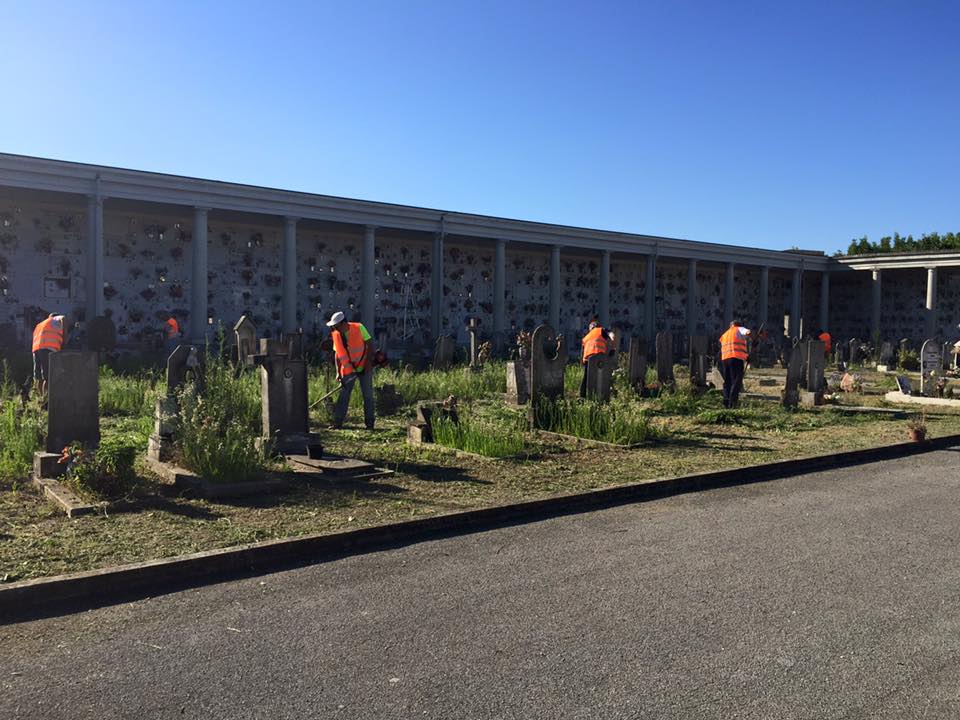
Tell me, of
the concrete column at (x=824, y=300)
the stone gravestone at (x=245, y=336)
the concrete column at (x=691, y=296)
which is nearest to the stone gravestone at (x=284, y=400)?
the stone gravestone at (x=245, y=336)

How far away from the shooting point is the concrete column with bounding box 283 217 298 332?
80.5ft

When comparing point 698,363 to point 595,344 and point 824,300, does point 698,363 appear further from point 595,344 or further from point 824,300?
point 824,300

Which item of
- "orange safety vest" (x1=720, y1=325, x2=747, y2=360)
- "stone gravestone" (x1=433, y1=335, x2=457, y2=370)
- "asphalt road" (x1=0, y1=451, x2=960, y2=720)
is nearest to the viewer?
"asphalt road" (x1=0, y1=451, x2=960, y2=720)

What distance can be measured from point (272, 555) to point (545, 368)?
733 centimetres

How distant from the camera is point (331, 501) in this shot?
7172 millimetres

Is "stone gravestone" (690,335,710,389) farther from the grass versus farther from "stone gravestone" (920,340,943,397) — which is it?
the grass

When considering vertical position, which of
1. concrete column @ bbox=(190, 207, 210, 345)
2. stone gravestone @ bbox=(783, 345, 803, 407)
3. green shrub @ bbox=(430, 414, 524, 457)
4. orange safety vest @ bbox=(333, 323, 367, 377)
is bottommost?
green shrub @ bbox=(430, 414, 524, 457)

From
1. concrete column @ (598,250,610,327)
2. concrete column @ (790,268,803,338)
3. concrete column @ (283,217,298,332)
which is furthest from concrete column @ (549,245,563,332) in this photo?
concrete column @ (790,268,803,338)

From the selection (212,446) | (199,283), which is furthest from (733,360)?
(199,283)

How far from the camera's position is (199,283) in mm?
22844

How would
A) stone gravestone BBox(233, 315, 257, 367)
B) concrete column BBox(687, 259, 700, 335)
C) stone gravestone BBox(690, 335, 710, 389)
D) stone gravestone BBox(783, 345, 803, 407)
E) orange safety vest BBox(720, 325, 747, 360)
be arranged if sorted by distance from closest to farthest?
orange safety vest BBox(720, 325, 747, 360) < stone gravestone BBox(783, 345, 803, 407) < stone gravestone BBox(233, 315, 257, 367) < stone gravestone BBox(690, 335, 710, 389) < concrete column BBox(687, 259, 700, 335)

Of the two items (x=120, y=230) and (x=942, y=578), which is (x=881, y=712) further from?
(x=120, y=230)

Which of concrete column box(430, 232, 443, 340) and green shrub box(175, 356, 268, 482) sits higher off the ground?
concrete column box(430, 232, 443, 340)

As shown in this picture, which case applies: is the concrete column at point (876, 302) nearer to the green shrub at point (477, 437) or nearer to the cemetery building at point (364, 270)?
the cemetery building at point (364, 270)
